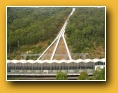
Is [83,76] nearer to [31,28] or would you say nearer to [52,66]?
[52,66]

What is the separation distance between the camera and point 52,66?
6.52m

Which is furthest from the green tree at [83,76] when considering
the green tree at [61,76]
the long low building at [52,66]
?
the green tree at [61,76]

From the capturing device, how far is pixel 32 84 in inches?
257

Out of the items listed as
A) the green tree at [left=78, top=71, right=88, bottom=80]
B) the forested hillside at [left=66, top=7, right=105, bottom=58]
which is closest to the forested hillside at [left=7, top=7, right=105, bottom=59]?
the forested hillside at [left=66, top=7, right=105, bottom=58]

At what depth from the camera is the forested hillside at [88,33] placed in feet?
21.4

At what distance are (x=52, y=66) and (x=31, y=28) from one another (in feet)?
1.75

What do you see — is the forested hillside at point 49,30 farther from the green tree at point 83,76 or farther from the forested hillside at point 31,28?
the green tree at point 83,76

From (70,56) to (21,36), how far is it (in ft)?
2.13

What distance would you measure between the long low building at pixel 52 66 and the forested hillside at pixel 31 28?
0.14m

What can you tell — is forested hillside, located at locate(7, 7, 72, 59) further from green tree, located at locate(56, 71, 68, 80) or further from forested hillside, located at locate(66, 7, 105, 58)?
green tree, located at locate(56, 71, 68, 80)

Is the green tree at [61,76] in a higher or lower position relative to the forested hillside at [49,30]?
lower

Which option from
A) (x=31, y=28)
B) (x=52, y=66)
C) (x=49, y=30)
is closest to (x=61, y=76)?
(x=52, y=66)
